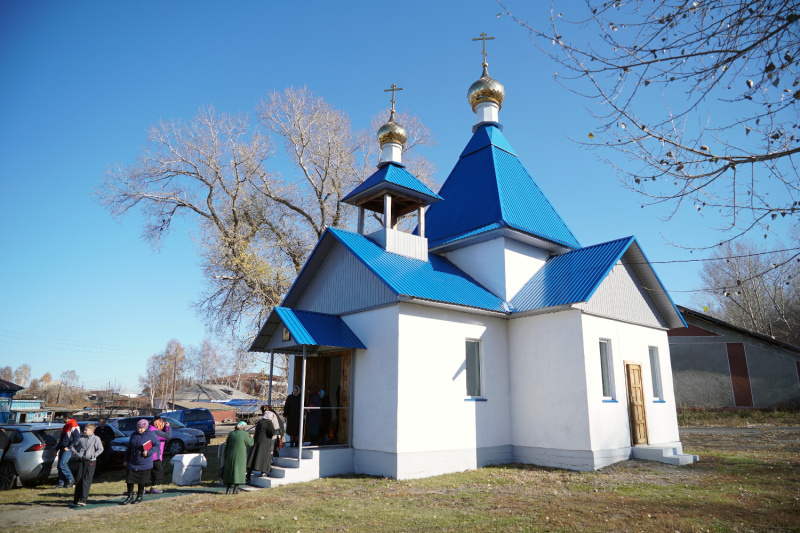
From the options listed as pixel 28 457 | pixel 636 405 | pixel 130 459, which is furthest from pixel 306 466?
pixel 636 405

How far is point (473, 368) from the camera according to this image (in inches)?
534

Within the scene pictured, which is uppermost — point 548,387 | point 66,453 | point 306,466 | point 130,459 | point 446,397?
point 548,387

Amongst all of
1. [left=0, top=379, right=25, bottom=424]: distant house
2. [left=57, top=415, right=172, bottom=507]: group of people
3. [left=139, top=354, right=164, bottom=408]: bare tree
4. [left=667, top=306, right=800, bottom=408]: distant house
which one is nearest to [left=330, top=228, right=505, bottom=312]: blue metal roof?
[left=57, top=415, right=172, bottom=507]: group of people

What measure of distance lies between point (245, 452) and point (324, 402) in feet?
10.1

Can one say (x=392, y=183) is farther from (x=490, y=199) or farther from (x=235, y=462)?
(x=235, y=462)

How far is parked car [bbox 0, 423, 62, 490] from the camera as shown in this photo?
12.1m

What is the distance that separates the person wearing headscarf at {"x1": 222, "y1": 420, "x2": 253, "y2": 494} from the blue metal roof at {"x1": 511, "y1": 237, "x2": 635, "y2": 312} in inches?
303

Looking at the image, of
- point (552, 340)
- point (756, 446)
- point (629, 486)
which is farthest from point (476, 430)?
point (756, 446)

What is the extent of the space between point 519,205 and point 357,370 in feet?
24.4

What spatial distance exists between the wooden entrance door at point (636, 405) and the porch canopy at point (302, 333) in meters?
7.49

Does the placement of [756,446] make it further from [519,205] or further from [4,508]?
[4,508]

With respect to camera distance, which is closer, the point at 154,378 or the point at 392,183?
the point at 392,183

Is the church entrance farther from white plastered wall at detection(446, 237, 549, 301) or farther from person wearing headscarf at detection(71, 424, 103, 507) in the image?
white plastered wall at detection(446, 237, 549, 301)

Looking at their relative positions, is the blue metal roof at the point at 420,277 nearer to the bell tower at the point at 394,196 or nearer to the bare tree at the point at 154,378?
the bell tower at the point at 394,196
